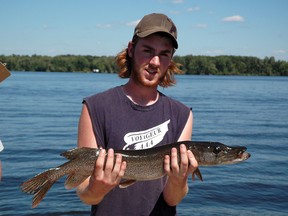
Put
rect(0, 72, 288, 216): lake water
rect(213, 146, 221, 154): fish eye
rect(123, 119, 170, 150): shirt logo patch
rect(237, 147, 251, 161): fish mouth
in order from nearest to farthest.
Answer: rect(123, 119, 170, 150): shirt logo patch
rect(213, 146, 221, 154): fish eye
rect(237, 147, 251, 161): fish mouth
rect(0, 72, 288, 216): lake water

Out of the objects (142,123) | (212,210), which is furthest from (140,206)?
(212,210)

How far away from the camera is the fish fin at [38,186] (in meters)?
3.97

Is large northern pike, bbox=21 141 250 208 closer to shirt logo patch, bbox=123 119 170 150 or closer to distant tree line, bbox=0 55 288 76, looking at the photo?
shirt logo patch, bbox=123 119 170 150

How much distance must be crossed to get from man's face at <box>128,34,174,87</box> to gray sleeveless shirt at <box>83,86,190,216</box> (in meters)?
0.24

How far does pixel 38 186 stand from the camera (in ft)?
13.2

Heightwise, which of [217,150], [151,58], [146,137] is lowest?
[217,150]

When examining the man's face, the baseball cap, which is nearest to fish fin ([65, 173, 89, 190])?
the man's face

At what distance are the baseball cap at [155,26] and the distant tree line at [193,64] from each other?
5740 inches

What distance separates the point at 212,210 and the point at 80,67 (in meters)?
164

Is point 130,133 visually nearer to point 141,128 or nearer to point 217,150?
point 141,128

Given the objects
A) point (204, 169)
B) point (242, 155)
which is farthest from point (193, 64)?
point (242, 155)

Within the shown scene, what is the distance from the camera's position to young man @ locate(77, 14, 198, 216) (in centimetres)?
396

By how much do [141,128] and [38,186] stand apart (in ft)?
3.66

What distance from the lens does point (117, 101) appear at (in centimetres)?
414
